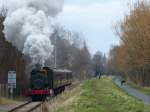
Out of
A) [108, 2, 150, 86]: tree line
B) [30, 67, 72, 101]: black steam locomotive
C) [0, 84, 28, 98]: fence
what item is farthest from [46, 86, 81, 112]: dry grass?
[108, 2, 150, 86]: tree line

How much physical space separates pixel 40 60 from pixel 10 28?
437cm

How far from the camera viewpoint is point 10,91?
50.7 meters

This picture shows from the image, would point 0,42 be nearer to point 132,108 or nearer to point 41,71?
point 41,71

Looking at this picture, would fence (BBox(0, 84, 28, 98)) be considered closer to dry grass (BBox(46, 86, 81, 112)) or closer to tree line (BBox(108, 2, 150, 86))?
dry grass (BBox(46, 86, 81, 112))

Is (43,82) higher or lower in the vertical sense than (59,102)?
higher

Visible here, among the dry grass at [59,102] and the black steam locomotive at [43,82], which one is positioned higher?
the black steam locomotive at [43,82]

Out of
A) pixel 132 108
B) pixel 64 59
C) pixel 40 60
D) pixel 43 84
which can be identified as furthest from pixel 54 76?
pixel 64 59

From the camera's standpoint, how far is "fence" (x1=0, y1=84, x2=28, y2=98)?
49969 mm

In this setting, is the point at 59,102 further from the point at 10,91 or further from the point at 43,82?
the point at 10,91

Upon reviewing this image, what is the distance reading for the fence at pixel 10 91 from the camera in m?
50.0

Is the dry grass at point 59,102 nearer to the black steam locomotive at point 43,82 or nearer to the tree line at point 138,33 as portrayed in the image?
the black steam locomotive at point 43,82

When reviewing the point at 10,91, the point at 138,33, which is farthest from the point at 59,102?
the point at 138,33

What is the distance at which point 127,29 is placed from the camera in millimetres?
71250

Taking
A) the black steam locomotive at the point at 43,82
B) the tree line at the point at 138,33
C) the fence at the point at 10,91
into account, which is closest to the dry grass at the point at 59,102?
the black steam locomotive at the point at 43,82
